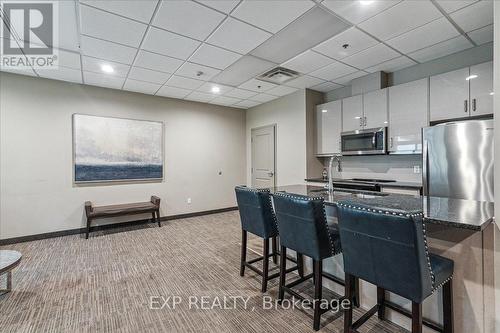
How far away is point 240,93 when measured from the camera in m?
5.08

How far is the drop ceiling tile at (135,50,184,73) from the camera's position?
3.25m

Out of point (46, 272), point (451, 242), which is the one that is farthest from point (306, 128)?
point (46, 272)

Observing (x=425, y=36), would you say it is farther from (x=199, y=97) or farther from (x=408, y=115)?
(x=199, y=97)

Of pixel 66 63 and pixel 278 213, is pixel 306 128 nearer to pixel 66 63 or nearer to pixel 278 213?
pixel 278 213

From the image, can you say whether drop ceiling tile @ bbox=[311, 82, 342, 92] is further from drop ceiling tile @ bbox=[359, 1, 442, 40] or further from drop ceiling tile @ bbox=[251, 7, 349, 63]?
drop ceiling tile @ bbox=[359, 1, 442, 40]

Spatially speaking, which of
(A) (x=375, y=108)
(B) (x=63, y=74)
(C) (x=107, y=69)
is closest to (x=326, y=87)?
(A) (x=375, y=108)

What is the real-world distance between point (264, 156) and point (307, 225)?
13.9 ft

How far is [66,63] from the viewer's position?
350 cm

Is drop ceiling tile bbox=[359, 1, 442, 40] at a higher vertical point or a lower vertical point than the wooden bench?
higher

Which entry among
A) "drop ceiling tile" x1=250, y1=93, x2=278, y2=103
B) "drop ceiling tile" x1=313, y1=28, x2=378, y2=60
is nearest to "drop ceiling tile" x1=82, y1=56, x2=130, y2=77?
"drop ceiling tile" x1=250, y1=93, x2=278, y2=103

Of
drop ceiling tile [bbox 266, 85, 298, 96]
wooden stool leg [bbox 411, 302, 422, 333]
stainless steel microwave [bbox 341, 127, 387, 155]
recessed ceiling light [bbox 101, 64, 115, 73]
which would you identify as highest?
drop ceiling tile [bbox 266, 85, 298, 96]

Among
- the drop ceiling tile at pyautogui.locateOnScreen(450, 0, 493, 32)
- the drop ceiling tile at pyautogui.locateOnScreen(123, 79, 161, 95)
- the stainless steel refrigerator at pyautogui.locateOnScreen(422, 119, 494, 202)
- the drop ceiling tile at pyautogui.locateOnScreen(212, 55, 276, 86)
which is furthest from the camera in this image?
the drop ceiling tile at pyautogui.locateOnScreen(123, 79, 161, 95)

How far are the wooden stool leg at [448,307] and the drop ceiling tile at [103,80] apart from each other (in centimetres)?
501

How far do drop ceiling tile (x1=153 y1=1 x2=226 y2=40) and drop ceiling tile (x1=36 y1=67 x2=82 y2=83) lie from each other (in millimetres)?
2269
